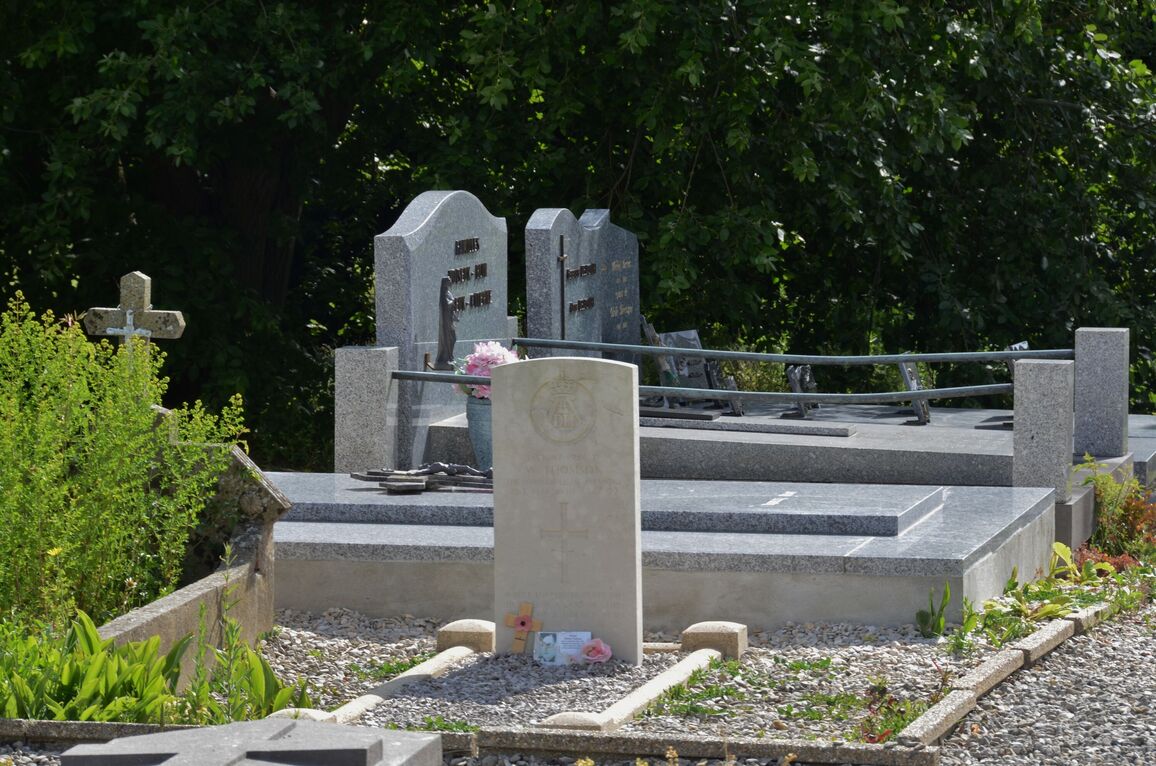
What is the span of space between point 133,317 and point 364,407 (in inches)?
62.3

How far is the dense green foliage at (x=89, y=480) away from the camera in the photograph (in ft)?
20.9

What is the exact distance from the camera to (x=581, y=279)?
42.2ft

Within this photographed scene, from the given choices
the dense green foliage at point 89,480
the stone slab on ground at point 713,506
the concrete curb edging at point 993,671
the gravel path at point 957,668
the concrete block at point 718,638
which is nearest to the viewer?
the concrete curb edging at point 993,671

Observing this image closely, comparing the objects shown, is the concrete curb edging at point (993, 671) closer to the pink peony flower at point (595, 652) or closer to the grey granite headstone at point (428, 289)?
the pink peony flower at point (595, 652)

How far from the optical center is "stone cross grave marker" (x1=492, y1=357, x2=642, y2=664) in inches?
259

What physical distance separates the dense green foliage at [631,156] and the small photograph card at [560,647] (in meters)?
6.48

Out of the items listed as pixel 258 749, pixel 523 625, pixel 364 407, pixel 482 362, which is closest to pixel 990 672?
pixel 523 625

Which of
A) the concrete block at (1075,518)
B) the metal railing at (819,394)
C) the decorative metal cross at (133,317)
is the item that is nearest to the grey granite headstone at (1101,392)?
the metal railing at (819,394)

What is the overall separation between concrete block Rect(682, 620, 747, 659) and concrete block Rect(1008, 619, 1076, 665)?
115 centimetres

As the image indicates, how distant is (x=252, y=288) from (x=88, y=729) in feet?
35.1

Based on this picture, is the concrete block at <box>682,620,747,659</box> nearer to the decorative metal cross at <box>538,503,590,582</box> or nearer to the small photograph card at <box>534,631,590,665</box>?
the small photograph card at <box>534,631,590,665</box>

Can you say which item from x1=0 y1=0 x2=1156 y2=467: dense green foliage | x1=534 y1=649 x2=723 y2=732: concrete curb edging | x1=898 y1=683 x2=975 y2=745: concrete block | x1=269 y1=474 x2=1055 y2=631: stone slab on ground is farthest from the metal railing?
x1=898 y1=683 x2=975 y2=745: concrete block

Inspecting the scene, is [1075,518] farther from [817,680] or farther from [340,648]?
[340,648]

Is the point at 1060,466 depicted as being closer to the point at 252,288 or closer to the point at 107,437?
the point at 107,437
